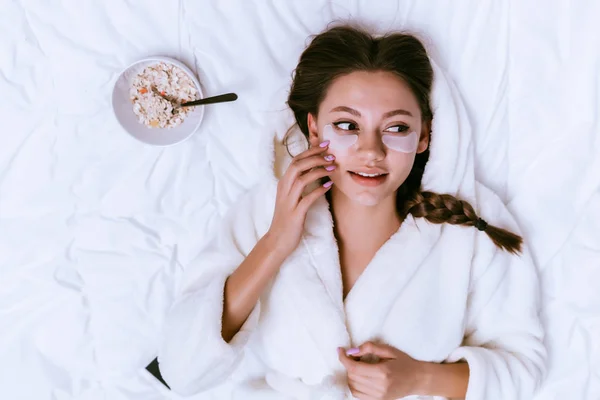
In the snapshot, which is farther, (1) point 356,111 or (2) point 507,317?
(2) point 507,317

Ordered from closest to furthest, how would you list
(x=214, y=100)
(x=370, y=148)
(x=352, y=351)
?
(x=370, y=148)
(x=352, y=351)
(x=214, y=100)

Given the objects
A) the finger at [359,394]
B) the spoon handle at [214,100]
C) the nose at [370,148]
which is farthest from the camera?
the spoon handle at [214,100]

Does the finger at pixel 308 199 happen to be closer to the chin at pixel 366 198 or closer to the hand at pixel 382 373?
the chin at pixel 366 198

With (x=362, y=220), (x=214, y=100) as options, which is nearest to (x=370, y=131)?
(x=362, y=220)

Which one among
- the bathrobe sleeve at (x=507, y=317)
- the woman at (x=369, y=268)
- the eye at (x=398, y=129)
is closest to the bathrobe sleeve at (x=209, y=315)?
the woman at (x=369, y=268)

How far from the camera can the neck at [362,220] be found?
1256 mm

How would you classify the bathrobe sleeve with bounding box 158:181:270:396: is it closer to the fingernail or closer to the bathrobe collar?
the bathrobe collar

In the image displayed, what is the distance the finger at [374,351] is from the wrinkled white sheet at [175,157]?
0.47 metres

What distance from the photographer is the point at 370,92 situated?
1095mm

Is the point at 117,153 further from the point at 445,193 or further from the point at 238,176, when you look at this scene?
the point at 445,193

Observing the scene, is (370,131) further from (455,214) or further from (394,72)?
Answer: (455,214)

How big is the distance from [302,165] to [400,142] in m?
0.21

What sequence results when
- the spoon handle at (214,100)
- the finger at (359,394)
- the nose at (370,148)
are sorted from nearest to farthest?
the nose at (370,148), the finger at (359,394), the spoon handle at (214,100)

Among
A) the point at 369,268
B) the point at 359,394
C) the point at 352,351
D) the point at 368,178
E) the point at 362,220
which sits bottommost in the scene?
the point at 359,394
